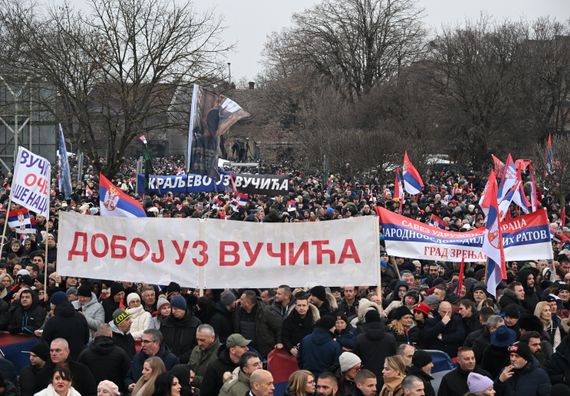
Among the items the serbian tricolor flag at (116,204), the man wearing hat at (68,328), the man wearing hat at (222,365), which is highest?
the serbian tricolor flag at (116,204)

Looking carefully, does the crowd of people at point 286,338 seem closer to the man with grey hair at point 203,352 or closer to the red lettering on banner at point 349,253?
the man with grey hair at point 203,352

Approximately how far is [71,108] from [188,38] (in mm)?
4346

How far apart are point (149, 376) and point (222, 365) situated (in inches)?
41.9

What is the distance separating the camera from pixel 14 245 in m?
19.4

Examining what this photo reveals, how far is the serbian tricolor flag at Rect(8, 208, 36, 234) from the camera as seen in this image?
20969mm

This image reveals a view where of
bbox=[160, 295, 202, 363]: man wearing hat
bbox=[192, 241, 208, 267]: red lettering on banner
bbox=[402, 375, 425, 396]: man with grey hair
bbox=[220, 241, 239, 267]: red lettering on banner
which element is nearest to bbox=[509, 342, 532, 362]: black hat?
bbox=[402, 375, 425, 396]: man with grey hair

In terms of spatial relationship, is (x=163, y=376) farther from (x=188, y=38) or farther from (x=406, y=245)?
(x=188, y=38)

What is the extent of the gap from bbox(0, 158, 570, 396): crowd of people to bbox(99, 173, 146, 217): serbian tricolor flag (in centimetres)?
200

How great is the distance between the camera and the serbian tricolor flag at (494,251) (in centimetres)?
1377

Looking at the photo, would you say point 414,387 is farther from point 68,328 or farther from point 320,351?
point 68,328

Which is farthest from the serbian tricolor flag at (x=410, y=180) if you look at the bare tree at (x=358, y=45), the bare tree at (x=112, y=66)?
the bare tree at (x=358, y=45)

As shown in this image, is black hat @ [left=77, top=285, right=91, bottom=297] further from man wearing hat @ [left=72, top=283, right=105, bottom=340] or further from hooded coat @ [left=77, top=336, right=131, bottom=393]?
hooded coat @ [left=77, top=336, right=131, bottom=393]

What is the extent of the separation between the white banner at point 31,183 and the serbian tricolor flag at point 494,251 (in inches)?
241

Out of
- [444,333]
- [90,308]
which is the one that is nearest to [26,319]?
[90,308]
